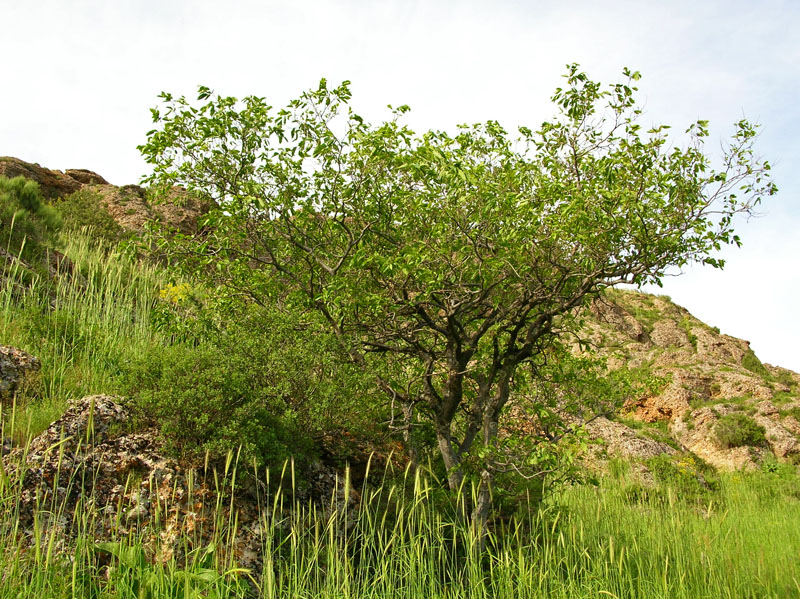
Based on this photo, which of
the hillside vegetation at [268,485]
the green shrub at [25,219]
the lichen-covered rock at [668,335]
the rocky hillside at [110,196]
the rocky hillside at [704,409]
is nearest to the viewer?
the hillside vegetation at [268,485]

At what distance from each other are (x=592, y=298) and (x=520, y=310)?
0.78 m

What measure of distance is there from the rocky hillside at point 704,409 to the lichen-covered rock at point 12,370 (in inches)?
433

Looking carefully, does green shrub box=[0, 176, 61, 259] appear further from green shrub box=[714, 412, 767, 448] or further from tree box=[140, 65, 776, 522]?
green shrub box=[714, 412, 767, 448]

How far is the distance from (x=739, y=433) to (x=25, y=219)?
19275 mm

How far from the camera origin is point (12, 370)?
6559 mm

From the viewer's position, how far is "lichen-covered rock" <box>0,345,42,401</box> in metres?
6.43

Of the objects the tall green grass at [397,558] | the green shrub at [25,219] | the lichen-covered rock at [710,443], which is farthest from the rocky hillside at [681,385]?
the tall green grass at [397,558]

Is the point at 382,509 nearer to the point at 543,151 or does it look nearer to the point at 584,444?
the point at 584,444

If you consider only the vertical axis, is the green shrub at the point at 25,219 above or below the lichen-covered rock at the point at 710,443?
above

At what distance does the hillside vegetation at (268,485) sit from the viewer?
4.34 m

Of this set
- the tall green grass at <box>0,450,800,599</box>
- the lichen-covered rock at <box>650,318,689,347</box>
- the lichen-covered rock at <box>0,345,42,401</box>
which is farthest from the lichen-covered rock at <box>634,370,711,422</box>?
the lichen-covered rock at <box>0,345,42,401</box>

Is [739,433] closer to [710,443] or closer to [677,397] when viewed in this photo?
[710,443]

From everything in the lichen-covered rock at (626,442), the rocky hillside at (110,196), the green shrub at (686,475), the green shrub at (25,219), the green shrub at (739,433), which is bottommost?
the green shrub at (686,475)

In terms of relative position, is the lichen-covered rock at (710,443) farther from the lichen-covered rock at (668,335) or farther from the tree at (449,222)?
the tree at (449,222)
